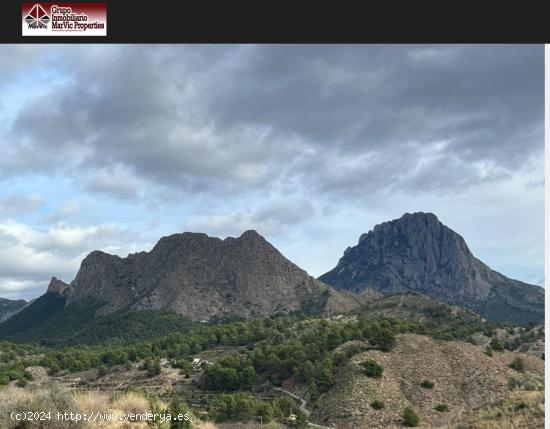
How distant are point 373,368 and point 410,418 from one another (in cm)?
1530

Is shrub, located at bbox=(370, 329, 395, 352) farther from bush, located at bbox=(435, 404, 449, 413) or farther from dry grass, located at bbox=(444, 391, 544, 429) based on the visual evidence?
dry grass, located at bbox=(444, 391, 544, 429)

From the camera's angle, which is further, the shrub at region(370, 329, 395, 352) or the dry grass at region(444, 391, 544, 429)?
the shrub at region(370, 329, 395, 352)

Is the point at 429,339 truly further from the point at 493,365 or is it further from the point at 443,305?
the point at 443,305

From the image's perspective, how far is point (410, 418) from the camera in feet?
215

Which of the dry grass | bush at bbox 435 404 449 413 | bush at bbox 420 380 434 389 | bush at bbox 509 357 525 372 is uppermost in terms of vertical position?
the dry grass

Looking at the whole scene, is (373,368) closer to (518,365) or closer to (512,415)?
(518,365)

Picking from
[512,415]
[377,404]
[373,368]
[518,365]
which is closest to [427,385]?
[373,368]

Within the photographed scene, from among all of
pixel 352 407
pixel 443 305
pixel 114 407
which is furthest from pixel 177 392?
pixel 443 305

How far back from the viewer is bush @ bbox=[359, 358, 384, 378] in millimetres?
80250
